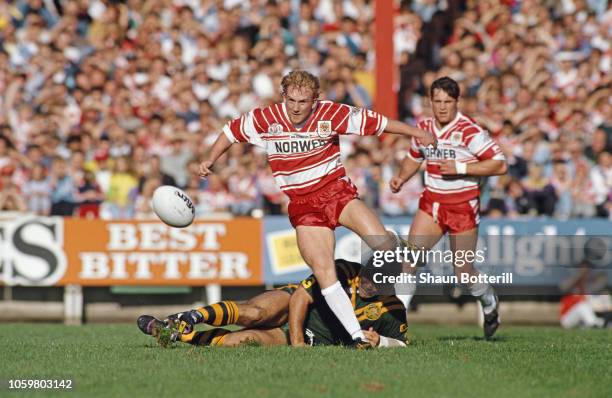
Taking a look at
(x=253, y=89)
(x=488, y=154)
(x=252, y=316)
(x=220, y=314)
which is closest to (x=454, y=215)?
(x=488, y=154)

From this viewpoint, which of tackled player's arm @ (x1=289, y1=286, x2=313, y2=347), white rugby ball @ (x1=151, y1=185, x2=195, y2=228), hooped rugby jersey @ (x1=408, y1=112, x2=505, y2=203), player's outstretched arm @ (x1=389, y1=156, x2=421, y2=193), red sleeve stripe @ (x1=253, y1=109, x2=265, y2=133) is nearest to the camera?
tackled player's arm @ (x1=289, y1=286, x2=313, y2=347)

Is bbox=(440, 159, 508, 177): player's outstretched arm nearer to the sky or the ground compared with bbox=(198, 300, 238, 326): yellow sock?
nearer to the sky

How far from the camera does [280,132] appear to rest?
371 inches

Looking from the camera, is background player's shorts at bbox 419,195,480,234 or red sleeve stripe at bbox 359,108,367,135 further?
background player's shorts at bbox 419,195,480,234

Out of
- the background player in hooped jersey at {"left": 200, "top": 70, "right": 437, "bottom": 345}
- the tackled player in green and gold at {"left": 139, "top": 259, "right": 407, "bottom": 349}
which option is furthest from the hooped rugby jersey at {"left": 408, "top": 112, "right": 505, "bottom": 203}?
the tackled player in green and gold at {"left": 139, "top": 259, "right": 407, "bottom": 349}

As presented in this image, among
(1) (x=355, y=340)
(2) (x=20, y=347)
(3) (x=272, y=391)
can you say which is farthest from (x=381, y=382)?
(2) (x=20, y=347)

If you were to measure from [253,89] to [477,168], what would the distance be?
26.4 feet

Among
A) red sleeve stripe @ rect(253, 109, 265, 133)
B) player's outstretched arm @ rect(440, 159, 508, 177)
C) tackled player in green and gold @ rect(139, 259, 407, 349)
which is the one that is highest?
red sleeve stripe @ rect(253, 109, 265, 133)

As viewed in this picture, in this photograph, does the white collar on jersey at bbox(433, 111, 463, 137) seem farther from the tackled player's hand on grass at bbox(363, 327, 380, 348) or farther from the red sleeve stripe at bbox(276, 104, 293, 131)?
the tackled player's hand on grass at bbox(363, 327, 380, 348)

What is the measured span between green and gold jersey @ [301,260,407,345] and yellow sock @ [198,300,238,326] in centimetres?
71

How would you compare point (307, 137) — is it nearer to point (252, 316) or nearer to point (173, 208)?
point (173, 208)

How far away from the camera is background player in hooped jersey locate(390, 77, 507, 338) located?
10922mm

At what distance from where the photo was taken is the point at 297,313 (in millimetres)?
9227

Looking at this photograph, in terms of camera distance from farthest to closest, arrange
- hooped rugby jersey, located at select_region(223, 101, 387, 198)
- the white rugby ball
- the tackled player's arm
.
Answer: the white rugby ball
hooped rugby jersey, located at select_region(223, 101, 387, 198)
the tackled player's arm
